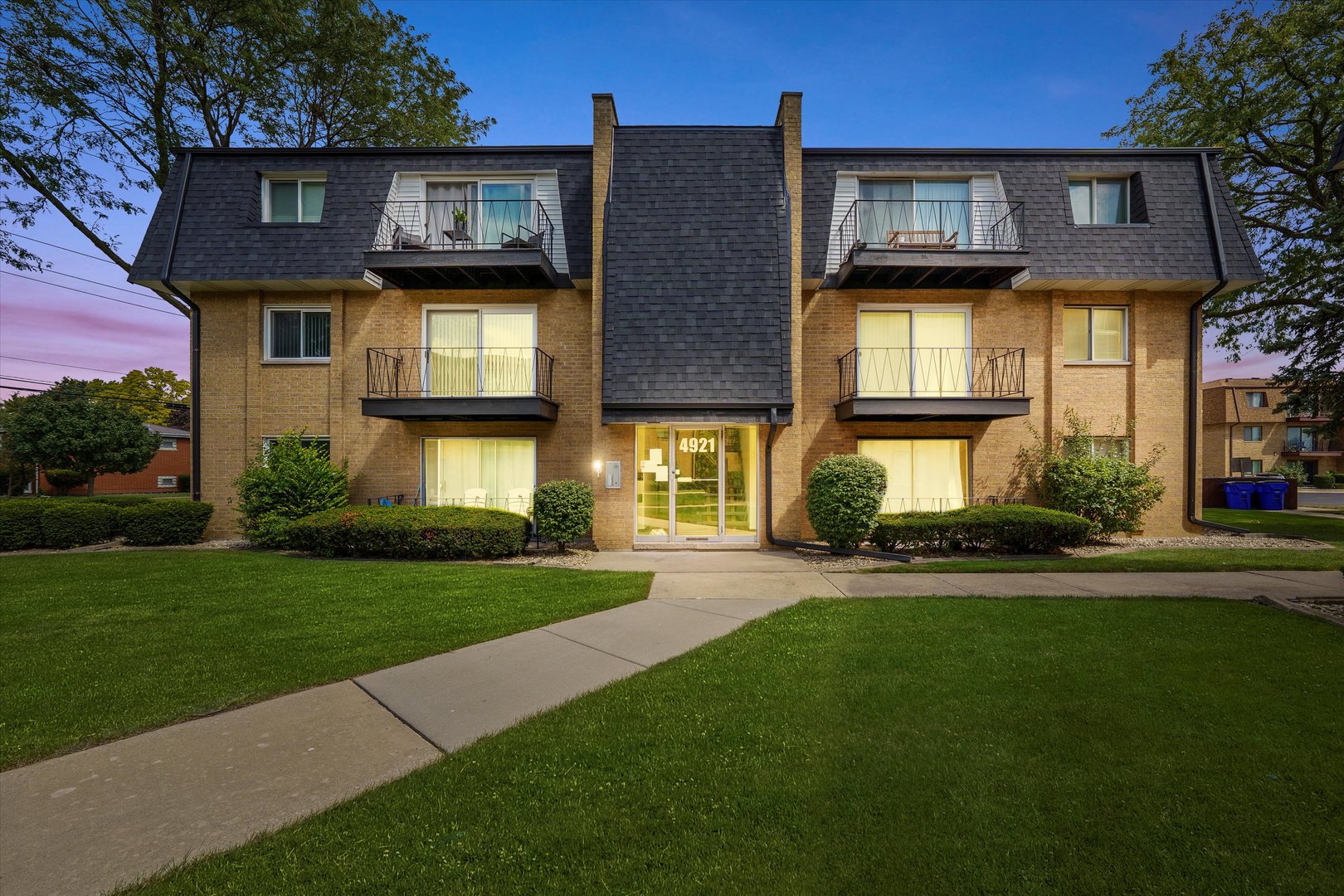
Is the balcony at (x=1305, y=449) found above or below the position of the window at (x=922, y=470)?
above

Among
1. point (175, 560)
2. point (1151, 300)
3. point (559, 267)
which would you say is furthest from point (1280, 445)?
point (175, 560)

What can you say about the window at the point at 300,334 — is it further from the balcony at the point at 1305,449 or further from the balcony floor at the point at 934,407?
the balcony at the point at 1305,449

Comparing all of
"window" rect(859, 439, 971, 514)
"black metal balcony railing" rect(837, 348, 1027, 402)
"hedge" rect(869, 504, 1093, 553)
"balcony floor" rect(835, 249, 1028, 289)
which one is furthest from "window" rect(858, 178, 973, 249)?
"hedge" rect(869, 504, 1093, 553)

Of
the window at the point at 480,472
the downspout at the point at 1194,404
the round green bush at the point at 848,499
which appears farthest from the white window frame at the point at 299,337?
the downspout at the point at 1194,404

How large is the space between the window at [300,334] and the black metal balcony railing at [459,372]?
52.3 inches

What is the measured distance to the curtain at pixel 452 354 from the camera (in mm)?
12055

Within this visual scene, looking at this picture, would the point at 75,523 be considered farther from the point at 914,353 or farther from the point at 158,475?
the point at 158,475

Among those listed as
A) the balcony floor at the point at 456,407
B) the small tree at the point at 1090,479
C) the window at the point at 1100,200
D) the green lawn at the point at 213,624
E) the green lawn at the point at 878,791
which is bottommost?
the green lawn at the point at 213,624

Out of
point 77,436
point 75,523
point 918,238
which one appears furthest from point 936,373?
point 77,436

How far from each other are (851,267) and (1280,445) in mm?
53742

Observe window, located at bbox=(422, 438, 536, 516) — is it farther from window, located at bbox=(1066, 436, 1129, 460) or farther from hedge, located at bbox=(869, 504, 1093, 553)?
window, located at bbox=(1066, 436, 1129, 460)

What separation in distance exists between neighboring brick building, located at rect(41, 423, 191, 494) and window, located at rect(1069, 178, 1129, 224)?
4254cm

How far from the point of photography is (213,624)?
5770 millimetres

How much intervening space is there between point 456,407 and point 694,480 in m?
5.16
